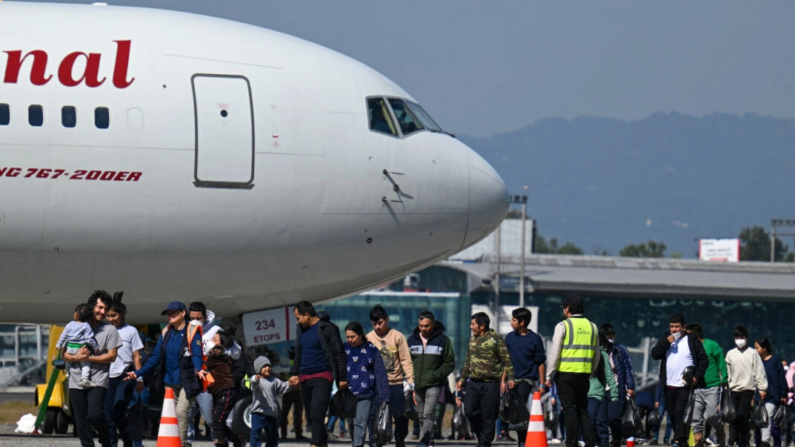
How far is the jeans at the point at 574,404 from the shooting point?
1311 cm

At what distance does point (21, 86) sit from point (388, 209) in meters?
4.76

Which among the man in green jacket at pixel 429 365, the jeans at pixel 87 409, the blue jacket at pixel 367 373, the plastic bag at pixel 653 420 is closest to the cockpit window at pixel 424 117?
the man in green jacket at pixel 429 365

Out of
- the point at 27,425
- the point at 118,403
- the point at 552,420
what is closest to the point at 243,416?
the point at 118,403

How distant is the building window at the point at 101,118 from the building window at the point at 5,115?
0.98m

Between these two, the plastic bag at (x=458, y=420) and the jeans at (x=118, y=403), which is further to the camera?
the plastic bag at (x=458, y=420)

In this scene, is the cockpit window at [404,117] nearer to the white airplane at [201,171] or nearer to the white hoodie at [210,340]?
the white airplane at [201,171]

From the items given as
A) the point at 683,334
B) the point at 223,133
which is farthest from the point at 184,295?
the point at 683,334

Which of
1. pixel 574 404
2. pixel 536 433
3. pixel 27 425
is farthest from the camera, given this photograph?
pixel 27 425

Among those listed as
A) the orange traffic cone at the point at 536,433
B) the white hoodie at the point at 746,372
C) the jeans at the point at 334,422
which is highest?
the white hoodie at the point at 746,372

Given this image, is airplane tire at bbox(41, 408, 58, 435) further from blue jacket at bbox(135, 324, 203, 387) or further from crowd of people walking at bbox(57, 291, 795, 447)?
blue jacket at bbox(135, 324, 203, 387)

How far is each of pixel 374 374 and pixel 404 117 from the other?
423 cm

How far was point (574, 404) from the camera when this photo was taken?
1320 cm

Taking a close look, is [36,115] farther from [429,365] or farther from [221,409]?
[429,365]

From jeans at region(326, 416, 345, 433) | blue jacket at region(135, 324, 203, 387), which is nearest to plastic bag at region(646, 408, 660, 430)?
jeans at region(326, 416, 345, 433)
